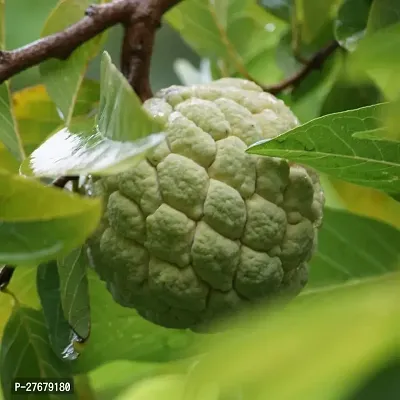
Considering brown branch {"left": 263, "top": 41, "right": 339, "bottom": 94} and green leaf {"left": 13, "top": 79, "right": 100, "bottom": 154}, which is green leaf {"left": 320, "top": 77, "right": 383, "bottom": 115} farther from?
green leaf {"left": 13, "top": 79, "right": 100, "bottom": 154}

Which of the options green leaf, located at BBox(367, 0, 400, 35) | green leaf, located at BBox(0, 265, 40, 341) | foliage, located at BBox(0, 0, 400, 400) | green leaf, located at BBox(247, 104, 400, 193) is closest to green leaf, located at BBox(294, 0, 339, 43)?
foliage, located at BBox(0, 0, 400, 400)

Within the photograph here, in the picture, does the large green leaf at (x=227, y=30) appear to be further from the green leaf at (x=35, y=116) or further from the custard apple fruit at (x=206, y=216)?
the custard apple fruit at (x=206, y=216)

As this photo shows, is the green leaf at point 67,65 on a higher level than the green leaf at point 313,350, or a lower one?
lower

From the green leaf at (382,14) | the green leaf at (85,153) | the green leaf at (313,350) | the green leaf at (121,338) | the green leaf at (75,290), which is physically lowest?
the green leaf at (121,338)

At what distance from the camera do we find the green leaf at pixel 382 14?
0.85 m

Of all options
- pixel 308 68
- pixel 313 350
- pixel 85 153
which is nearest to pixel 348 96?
pixel 308 68

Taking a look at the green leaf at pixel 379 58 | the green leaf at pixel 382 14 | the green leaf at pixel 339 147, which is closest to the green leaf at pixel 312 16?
the green leaf at pixel 382 14

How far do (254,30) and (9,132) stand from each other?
675 millimetres

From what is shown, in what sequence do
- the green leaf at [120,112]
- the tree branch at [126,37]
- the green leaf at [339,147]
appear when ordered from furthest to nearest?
1. the tree branch at [126,37]
2. the green leaf at [339,147]
3. the green leaf at [120,112]

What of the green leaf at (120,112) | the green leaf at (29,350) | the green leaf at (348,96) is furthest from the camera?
the green leaf at (348,96)

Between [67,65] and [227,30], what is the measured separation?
0.50 meters

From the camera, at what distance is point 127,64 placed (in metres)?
0.92

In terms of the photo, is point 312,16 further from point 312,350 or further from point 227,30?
point 312,350

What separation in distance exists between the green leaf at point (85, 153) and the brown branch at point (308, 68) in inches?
22.5
